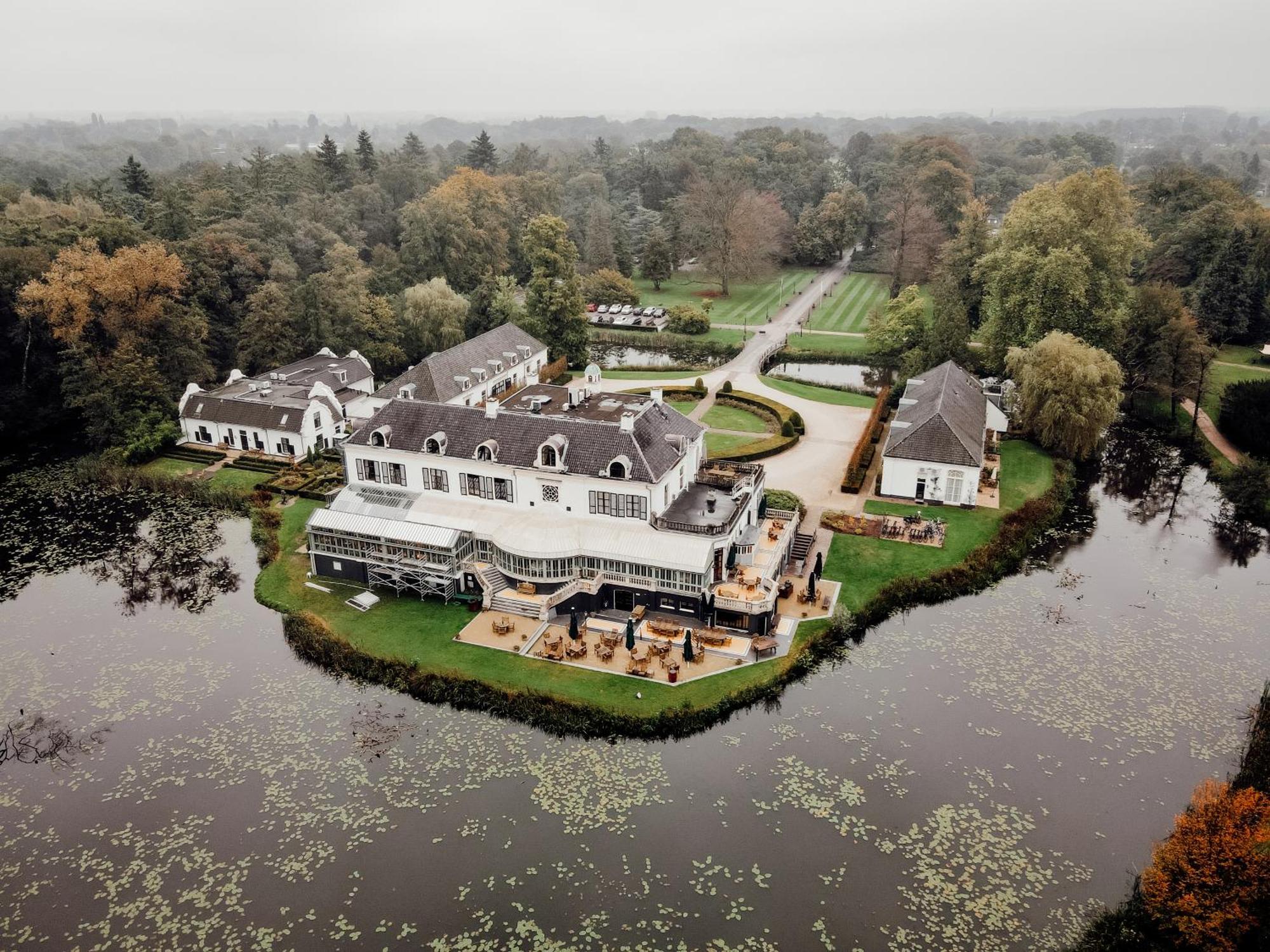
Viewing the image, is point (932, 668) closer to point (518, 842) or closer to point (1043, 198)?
point (518, 842)

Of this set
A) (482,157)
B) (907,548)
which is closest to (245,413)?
(907,548)

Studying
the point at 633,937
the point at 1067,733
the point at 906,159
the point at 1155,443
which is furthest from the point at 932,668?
the point at 906,159

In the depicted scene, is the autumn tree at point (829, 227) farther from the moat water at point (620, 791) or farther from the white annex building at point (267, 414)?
the moat water at point (620, 791)

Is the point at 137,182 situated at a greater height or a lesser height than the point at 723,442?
greater

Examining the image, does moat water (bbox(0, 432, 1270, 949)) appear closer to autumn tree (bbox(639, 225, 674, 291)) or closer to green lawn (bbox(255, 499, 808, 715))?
green lawn (bbox(255, 499, 808, 715))

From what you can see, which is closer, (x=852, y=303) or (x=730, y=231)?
(x=852, y=303)

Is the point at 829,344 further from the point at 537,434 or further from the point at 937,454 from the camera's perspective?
the point at 537,434
